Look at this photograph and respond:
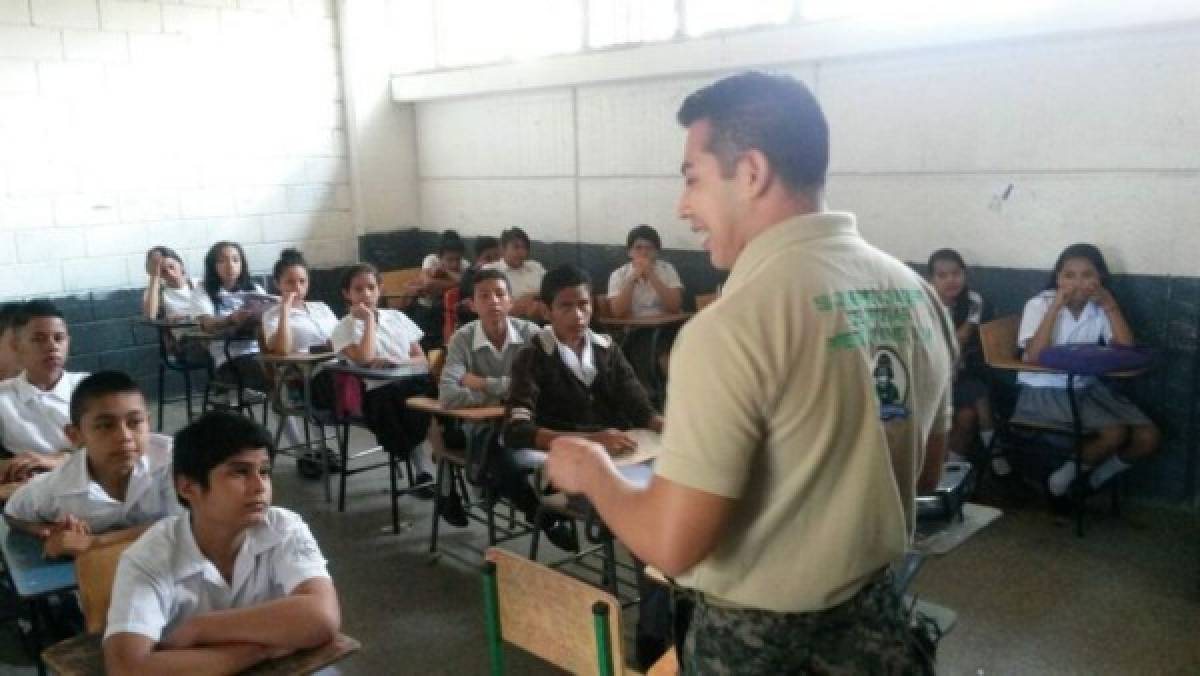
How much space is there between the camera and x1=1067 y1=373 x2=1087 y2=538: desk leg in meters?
3.89

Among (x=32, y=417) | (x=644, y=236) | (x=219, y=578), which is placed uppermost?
(x=644, y=236)

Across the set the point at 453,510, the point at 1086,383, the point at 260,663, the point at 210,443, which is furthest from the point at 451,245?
the point at 260,663

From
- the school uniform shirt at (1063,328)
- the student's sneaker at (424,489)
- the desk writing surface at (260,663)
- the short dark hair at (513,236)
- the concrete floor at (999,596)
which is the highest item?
the short dark hair at (513,236)

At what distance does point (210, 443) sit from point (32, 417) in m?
1.59

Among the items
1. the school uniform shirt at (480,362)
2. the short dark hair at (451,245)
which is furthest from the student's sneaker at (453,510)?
the short dark hair at (451,245)

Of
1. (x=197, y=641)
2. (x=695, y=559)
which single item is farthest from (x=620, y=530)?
(x=197, y=641)

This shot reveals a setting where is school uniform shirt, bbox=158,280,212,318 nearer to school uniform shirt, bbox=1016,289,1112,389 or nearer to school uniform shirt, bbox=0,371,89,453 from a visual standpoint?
school uniform shirt, bbox=0,371,89,453

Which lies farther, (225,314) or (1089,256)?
(225,314)

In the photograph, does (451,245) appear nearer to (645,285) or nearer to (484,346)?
(645,285)

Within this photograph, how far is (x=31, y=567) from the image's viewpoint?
2.22m

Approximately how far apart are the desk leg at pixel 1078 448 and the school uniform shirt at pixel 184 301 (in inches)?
178

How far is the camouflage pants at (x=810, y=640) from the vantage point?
1.15 metres

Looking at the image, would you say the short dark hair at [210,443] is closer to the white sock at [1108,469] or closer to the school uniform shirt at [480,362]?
the school uniform shirt at [480,362]

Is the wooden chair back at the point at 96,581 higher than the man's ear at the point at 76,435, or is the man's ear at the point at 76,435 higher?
the man's ear at the point at 76,435
